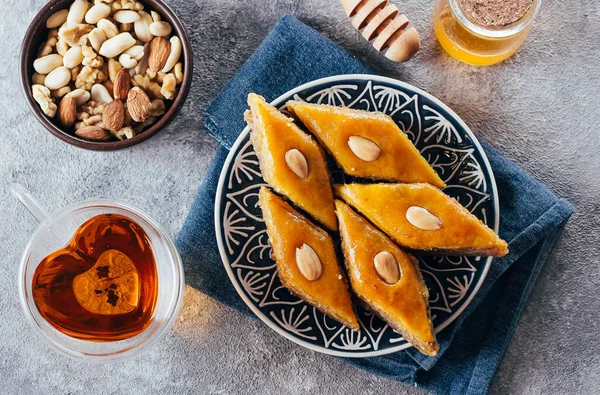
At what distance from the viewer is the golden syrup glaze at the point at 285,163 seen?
4.36 ft

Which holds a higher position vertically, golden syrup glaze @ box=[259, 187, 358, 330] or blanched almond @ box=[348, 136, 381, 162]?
blanched almond @ box=[348, 136, 381, 162]

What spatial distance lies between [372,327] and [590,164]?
65 cm

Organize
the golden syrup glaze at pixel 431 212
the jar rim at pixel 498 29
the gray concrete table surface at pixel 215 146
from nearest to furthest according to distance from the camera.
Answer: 1. the golden syrup glaze at pixel 431 212
2. the jar rim at pixel 498 29
3. the gray concrete table surface at pixel 215 146

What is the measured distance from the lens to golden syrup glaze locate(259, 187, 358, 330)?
133cm

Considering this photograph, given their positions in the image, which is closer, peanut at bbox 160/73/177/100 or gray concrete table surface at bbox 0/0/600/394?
peanut at bbox 160/73/177/100

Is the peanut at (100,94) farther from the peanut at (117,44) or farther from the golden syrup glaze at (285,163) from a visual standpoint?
the golden syrup glaze at (285,163)

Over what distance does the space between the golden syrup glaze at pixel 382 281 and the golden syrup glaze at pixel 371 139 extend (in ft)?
0.32

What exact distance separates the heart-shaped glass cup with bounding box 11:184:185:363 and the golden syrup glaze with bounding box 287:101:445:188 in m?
0.39

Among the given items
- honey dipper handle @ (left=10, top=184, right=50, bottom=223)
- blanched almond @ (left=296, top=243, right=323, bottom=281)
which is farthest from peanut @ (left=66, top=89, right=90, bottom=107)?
blanched almond @ (left=296, top=243, right=323, bottom=281)

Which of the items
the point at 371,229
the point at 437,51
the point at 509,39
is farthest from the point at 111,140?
the point at 509,39

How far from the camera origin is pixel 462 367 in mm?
1546

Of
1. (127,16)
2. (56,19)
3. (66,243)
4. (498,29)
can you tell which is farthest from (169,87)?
(498,29)

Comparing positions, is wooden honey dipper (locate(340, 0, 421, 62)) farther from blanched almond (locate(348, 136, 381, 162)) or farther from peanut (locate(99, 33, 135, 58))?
peanut (locate(99, 33, 135, 58))

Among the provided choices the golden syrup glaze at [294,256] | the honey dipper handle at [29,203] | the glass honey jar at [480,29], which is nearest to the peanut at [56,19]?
→ the honey dipper handle at [29,203]
